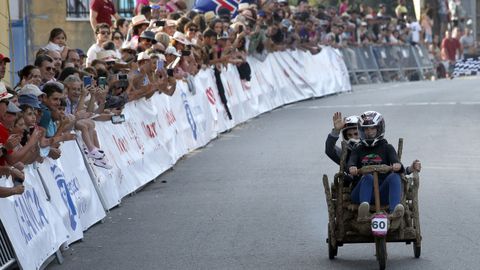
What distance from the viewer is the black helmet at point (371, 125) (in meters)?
11.6

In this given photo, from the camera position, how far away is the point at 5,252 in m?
10.7

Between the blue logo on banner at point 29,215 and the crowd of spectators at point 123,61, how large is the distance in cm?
32

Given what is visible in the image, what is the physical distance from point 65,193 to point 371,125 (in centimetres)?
320

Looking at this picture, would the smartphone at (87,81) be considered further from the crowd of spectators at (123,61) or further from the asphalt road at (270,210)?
the asphalt road at (270,210)

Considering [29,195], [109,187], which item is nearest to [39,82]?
[109,187]

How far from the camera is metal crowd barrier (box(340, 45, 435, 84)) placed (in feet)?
142

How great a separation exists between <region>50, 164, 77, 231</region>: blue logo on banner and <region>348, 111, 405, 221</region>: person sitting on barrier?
2.87 m

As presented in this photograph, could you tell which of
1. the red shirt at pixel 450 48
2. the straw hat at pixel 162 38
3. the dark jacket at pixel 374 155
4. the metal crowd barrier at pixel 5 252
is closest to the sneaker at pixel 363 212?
the dark jacket at pixel 374 155

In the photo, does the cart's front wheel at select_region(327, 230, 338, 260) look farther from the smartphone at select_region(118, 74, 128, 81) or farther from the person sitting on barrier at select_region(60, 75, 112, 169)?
the smartphone at select_region(118, 74, 128, 81)

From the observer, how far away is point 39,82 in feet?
46.8

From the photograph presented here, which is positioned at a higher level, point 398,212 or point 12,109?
point 12,109

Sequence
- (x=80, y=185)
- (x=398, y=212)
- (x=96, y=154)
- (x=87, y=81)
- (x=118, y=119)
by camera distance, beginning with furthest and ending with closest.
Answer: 1. (x=118, y=119)
2. (x=87, y=81)
3. (x=96, y=154)
4. (x=80, y=185)
5. (x=398, y=212)

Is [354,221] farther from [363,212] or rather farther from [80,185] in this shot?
[80,185]

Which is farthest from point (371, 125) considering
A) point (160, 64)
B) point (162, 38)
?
point (162, 38)
